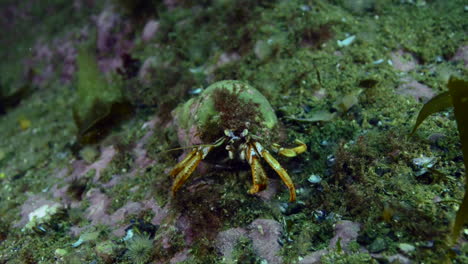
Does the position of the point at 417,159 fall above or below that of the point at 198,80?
below

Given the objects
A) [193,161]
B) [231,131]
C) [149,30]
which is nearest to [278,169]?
[231,131]

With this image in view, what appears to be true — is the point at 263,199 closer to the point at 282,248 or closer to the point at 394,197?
the point at 282,248

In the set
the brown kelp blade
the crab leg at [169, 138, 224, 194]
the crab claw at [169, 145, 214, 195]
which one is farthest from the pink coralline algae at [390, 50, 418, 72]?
the crab claw at [169, 145, 214, 195]

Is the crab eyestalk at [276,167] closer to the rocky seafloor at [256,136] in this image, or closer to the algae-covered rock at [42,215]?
the rocky seafloor at [256,136]

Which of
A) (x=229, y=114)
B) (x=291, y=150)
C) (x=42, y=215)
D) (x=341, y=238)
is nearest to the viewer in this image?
Answer: (x=341, y=238)

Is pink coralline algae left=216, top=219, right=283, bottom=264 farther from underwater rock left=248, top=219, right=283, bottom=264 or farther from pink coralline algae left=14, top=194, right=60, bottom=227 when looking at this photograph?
pink coralline algae left=14, top=194, right=60, bottom=227

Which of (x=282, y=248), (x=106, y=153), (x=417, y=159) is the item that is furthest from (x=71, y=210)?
(x=417, y=159)

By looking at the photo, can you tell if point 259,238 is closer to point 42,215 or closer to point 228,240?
point 228,240
